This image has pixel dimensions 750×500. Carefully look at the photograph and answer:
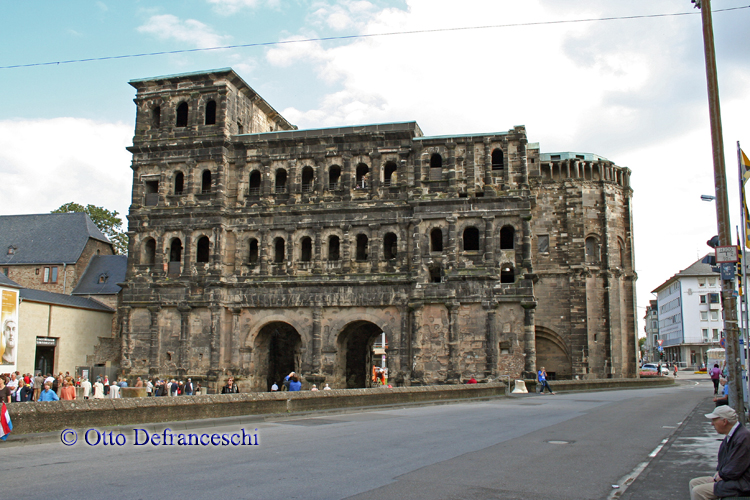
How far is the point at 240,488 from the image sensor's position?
955cm

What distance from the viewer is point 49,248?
5125 centimetres

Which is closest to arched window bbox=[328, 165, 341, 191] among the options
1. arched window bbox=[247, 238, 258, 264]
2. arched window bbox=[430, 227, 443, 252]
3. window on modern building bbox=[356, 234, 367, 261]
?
window on modern building bbox=[356, 234, 367, 261]

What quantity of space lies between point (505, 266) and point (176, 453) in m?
26.6

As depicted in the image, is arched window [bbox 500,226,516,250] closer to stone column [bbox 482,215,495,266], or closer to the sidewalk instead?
stone column [bbox 482,215,495,266]

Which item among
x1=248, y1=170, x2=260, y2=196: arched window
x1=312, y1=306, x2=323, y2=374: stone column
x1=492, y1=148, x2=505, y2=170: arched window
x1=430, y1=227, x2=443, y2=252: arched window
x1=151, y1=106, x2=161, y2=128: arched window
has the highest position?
x1=151, y1=106, x2=161, y2=128: arched window

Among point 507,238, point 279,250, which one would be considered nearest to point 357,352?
point 279,250

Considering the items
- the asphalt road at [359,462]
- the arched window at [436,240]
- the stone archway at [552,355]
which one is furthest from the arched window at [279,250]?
the asphalt road at [359,462]

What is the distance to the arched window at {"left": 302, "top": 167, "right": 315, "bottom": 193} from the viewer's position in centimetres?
3998

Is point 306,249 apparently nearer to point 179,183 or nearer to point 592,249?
point 179,183

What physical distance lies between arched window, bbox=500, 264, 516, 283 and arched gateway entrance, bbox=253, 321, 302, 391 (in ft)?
43.5

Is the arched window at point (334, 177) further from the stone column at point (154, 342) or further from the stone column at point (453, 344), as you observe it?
the stone column at point (154, 342)

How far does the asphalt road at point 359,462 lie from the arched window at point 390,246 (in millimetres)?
19794

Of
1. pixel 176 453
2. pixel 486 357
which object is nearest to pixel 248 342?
pixel 486 357

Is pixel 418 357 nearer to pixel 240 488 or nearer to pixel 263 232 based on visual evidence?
pixel 263 232
